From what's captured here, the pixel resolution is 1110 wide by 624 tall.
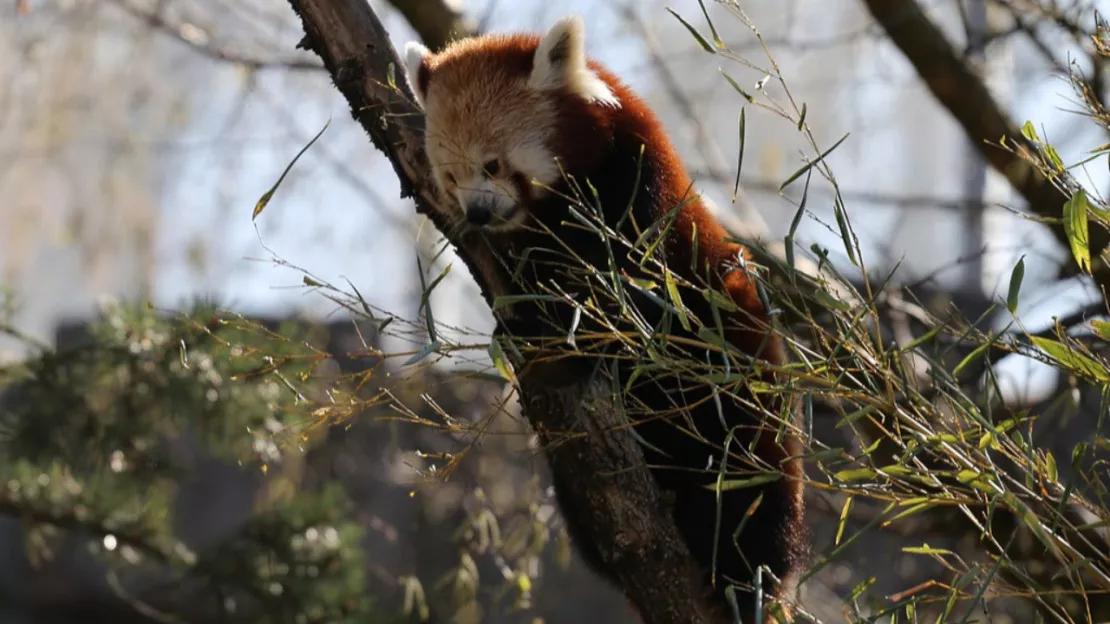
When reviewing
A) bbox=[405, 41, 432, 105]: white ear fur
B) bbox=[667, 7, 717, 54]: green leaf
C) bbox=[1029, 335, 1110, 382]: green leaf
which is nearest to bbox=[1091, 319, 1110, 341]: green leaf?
bbox=[1029, 335, 1110, 382]: green leaf

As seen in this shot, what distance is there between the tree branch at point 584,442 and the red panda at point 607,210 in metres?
0.17

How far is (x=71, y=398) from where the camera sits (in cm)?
296

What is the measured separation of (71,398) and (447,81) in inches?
56.4

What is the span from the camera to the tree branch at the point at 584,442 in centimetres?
182

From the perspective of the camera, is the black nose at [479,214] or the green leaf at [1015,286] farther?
the black nose at [479,214]

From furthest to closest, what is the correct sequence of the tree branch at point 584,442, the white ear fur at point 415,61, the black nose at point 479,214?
the white ear fur at point 415,61 → the black nose at point 479,214 → the tree branch at point 584,442

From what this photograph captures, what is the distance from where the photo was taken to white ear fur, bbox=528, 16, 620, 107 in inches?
89.0

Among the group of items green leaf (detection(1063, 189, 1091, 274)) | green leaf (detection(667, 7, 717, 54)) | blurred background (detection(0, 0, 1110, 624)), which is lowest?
blurred background (detection(0, 0, 1110, 624))

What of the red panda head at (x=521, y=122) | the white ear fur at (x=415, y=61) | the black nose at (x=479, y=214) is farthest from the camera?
the white ear fur at (x=415, y=61)

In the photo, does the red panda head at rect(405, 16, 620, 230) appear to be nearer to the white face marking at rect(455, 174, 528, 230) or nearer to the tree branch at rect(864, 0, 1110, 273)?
the white face marking at rect(455, 174, 528, 230)

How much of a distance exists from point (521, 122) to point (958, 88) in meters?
1.42

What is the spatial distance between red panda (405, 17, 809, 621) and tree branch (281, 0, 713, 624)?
6.8 inches

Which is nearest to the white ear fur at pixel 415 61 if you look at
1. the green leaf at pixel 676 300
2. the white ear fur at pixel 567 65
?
the white ear fur at pixel 567 65

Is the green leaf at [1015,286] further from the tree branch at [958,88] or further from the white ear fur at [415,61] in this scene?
the tree branch at [958,88]
